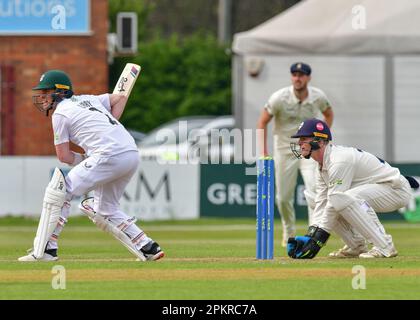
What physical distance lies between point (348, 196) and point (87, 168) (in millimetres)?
2198

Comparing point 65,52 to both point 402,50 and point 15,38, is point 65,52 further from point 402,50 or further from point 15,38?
point 402,50

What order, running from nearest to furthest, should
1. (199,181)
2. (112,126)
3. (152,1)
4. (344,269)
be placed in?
1. (344,269)
2. (112,126)
3. (199,181)
4. (152,1)

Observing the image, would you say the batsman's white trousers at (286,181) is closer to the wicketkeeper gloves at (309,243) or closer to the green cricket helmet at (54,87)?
the wicketkeeper gloves at (309,243)

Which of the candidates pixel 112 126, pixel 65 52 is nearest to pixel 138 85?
pixel 65 52

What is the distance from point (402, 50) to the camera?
21.3 meters

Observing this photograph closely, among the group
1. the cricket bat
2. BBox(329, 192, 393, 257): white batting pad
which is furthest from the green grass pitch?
the cricket bat

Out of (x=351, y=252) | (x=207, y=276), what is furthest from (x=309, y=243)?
(x=207, y=276)

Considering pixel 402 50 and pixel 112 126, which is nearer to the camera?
pixel 112 126

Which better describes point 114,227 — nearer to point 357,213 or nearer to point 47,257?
point 47,257

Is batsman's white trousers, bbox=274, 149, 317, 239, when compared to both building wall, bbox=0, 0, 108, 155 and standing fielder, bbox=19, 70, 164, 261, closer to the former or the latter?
standing fielder, bbox=19, 70, 164, 261

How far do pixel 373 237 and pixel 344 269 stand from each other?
0.90 metres

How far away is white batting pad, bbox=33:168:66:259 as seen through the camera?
10.7m

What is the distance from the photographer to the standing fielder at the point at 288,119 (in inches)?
562

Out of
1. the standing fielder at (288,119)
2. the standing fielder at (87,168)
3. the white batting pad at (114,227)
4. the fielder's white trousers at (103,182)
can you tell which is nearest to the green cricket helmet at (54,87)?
the standing fielder at (87,168)
